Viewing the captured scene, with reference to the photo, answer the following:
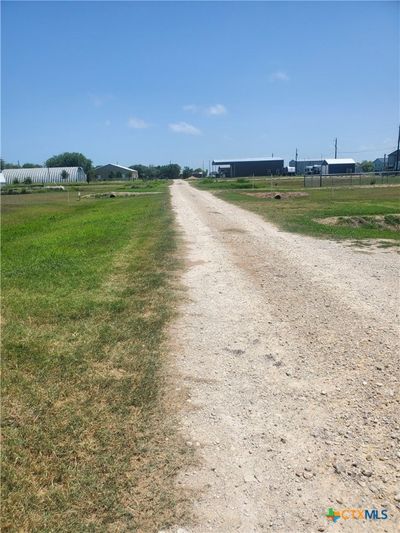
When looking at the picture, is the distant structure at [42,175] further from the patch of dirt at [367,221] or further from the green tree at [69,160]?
the patch of dirt at [367,221]

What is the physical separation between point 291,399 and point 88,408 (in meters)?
1.78

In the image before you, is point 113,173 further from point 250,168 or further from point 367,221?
point 367,221

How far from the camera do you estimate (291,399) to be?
373 centimetres

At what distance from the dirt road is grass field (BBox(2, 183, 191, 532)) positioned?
0.27m

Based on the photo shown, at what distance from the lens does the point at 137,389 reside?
3.92 metres

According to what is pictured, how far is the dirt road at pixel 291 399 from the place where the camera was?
262 cm

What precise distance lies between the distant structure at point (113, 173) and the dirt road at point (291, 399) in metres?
139

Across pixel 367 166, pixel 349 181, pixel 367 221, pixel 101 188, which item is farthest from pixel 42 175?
pixel 367 221

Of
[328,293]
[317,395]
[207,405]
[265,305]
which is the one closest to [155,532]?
[207,405]

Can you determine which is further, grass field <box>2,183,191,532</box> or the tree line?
the tree line

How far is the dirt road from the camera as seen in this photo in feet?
8.61

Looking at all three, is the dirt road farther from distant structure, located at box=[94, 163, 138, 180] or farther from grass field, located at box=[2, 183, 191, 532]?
distant structure, located at box=[94, 163, 138, 180]

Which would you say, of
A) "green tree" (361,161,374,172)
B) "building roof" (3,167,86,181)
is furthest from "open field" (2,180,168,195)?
"green tree" (361,161,374,172)

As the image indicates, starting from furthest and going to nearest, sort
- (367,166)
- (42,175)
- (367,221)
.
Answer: (367,166) → (42,175) → (367,221)
